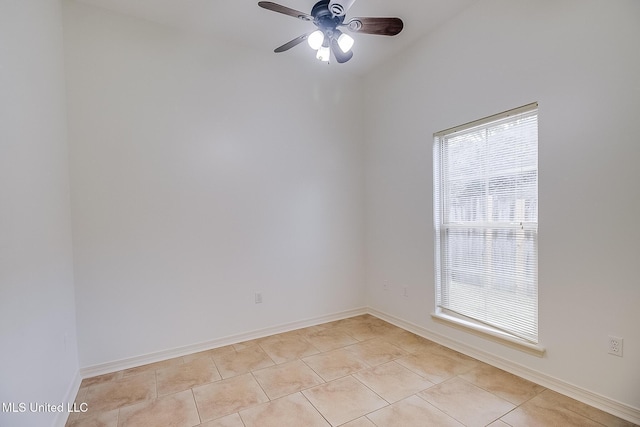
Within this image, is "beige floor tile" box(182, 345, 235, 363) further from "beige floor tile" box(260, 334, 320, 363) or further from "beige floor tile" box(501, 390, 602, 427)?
"beige floor tile" box(501, 390, 602, 427)

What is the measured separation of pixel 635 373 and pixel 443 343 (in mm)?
1327

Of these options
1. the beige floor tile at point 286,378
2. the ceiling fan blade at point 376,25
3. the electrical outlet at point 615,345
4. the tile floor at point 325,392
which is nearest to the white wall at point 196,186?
the tile floor at point 325,392

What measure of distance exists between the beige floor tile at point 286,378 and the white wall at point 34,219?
1.24 m

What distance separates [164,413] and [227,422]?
441mm

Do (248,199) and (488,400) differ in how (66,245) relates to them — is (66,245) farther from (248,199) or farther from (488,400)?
(488,400)

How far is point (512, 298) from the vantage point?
240 centimetres

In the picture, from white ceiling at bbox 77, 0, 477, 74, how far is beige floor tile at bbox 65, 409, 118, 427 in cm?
299

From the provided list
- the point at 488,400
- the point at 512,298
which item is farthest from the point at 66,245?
the point at 512,298

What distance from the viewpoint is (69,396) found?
204 centimetres

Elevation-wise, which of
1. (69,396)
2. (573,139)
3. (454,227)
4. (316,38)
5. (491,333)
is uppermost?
(316,38)

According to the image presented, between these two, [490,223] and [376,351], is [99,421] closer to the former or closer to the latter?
[376,351]

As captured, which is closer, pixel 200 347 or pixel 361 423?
pixel 361 423

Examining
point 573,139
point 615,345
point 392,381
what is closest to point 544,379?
point 615,345

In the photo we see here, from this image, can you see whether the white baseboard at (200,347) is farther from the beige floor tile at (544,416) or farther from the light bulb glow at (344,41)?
the light bulb glow at (344,41)
